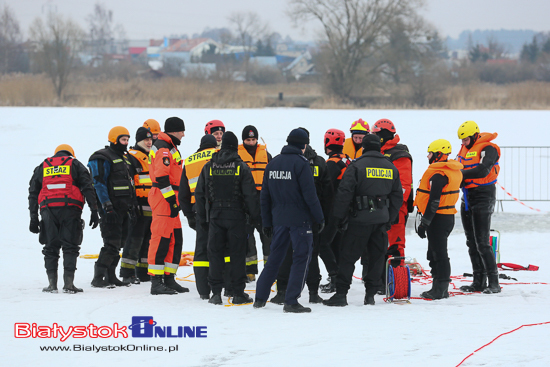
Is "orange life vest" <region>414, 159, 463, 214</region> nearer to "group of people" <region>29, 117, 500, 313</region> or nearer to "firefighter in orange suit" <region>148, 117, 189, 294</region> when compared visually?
"group of people" <region>29, 117, 500, 313</region>

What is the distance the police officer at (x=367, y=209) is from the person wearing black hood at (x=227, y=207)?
826 millimetres

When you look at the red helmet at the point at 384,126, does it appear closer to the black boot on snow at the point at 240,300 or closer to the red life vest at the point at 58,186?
the black boot on snow at the point at 240,300

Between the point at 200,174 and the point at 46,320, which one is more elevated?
the point at 200,174

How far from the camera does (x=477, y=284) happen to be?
6539mm

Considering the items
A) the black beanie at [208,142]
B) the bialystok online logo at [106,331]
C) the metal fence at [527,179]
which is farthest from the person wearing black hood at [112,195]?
the metal fence at [527,179]

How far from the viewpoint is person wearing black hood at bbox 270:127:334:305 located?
589 centimetres

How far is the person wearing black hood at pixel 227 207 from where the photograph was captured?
576 centimetres

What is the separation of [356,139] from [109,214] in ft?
8.95

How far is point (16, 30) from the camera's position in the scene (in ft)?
258

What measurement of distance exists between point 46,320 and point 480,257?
14.0 ft

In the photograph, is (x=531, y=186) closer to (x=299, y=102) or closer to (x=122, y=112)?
(x=122, y=112)

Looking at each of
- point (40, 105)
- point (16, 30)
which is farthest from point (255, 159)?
point (16, 30)

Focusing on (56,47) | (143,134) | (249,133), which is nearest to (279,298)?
(249,133)

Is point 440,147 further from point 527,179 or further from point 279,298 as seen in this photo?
point 527,179
